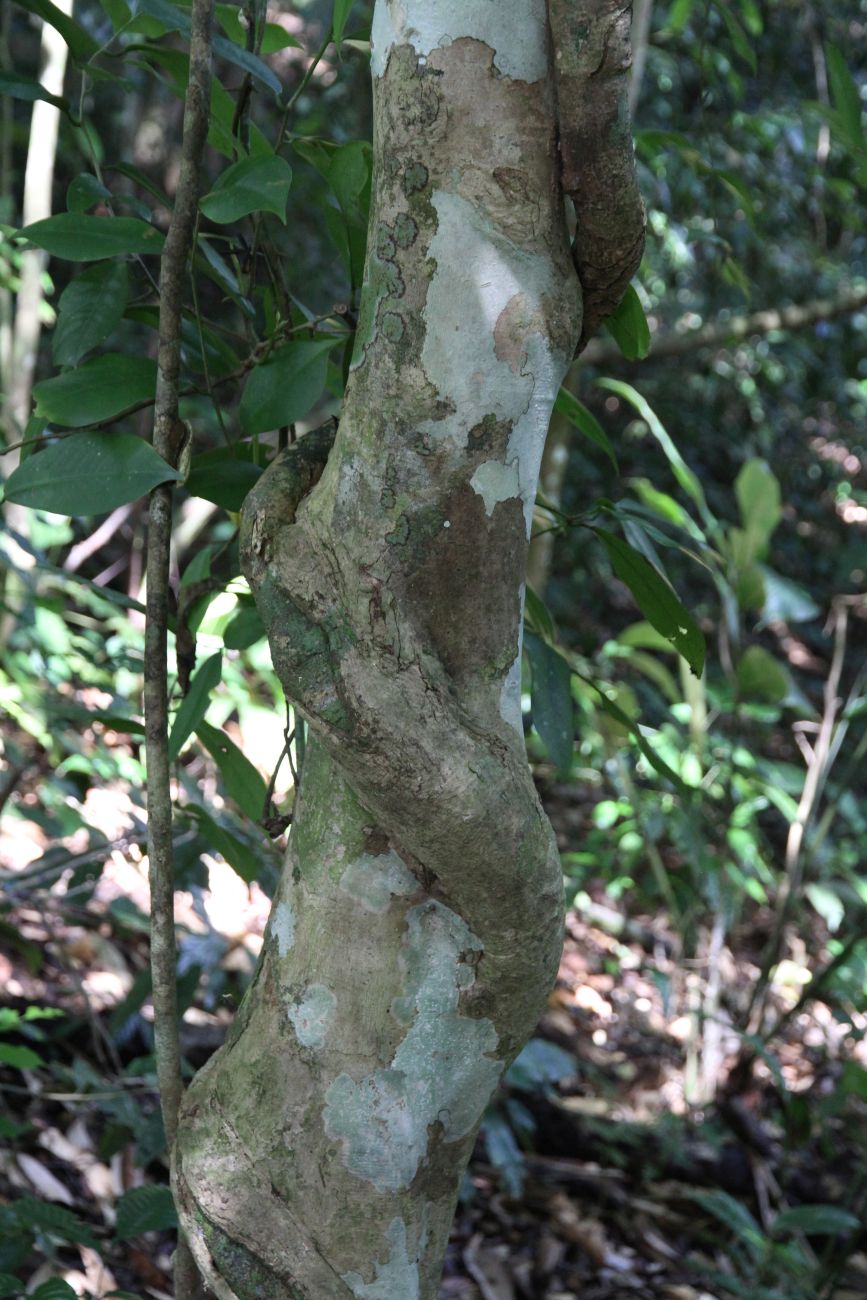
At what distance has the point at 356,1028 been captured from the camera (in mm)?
684

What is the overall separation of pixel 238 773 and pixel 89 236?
17.4 inches

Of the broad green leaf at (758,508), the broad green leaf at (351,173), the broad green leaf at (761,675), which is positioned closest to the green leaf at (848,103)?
the broad green leaf at (351,173)

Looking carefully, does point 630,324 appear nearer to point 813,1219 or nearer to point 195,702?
point 195,702

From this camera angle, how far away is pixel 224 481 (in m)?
0.83

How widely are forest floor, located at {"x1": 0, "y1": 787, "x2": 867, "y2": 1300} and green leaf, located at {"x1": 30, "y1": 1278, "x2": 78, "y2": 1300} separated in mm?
161

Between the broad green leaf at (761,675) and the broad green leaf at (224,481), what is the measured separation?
1.47 meters

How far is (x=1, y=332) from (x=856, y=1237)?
2290 mm

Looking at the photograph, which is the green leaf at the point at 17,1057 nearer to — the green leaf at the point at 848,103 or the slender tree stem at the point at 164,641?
the slender tree stem at the point at 164,641

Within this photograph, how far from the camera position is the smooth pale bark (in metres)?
0.65

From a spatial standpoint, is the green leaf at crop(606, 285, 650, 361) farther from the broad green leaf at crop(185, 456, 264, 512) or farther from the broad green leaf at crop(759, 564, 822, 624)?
the broad green leaf at crop(759, 564, 822, 624)

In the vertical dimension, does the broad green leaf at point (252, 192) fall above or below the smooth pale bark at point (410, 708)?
above

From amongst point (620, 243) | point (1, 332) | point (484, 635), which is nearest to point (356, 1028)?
point (484, 635)

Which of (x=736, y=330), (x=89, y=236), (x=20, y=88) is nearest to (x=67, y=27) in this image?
(x=20, y=88)

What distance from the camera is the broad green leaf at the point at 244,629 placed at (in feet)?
3.04
